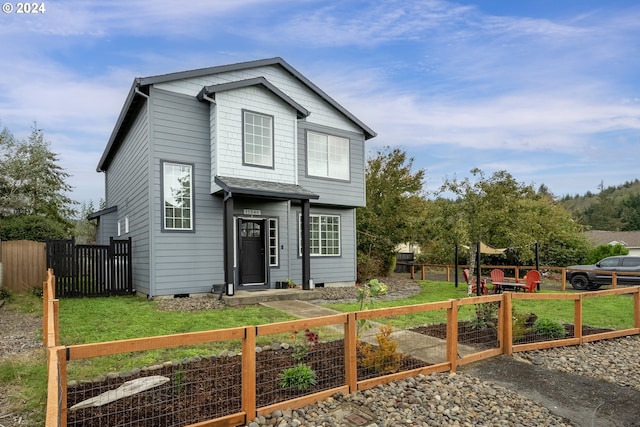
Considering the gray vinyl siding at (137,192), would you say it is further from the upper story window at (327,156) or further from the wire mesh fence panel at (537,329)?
the wire mesh fence panel at (537,329)

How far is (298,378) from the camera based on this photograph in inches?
175

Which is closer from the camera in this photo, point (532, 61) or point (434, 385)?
point (434, 385)

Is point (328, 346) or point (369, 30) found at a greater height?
point (369, 30)

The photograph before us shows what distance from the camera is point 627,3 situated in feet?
34.1

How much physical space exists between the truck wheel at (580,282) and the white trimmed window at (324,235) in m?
10.3

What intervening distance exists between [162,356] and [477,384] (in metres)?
4.13

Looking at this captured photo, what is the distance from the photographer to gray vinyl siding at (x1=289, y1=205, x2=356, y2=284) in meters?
14.1

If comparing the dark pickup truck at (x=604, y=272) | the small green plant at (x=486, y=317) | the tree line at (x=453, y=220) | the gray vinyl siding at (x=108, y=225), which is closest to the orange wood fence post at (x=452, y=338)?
the small green plant at (x=486, y=317)

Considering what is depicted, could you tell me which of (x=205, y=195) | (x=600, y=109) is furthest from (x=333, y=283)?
(x=600, y=109)

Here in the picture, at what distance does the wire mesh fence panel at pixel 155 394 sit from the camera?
3.68 m

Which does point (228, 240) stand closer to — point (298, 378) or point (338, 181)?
point (338, 181)

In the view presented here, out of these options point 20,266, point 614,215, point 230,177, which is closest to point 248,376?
point 230,177

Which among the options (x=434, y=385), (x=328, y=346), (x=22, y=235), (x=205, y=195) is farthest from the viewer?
(x=22, y=235)

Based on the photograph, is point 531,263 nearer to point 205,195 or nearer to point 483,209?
point 483,209
